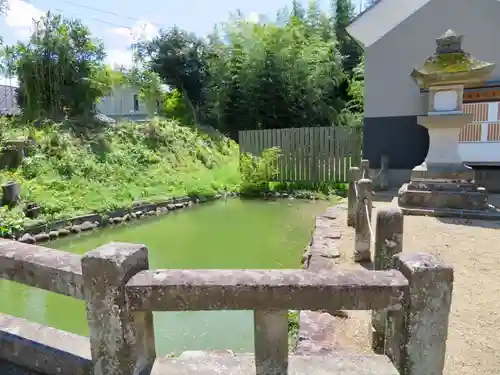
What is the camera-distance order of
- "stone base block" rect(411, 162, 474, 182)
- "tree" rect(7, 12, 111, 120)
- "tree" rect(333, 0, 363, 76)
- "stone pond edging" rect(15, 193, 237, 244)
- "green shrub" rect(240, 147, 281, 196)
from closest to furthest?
"stone base block" rect(411, 162, 474, 182), "stone pond edging" rect(15, 193, 237, 244), "green shrub" rect(240, 147, 281, 196), "tree" rect(7, 12, 111, 120), "tree" rect(333, 0, 363, 76)

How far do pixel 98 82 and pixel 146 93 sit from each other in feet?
25.3

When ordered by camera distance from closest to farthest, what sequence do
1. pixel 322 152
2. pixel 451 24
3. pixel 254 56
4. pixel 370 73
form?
1. pixel 451 24
2. pixel 370 73
3. pixel 322 152
4. pixel 254 56

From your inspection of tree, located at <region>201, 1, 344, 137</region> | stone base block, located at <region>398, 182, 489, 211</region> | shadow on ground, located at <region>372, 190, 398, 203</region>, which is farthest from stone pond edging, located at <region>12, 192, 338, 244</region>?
tree, located at <region>201, 1, 344, 137</region>

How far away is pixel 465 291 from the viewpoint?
3.29 metres

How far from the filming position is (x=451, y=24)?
861 centimetres

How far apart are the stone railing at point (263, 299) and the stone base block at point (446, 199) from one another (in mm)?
5343

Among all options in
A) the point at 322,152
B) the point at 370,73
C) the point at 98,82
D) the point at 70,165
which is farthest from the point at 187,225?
the point at 98,82

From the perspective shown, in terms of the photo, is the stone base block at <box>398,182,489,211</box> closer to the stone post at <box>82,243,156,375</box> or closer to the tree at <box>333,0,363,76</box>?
the stone post at <box>82,243,156,375</box>

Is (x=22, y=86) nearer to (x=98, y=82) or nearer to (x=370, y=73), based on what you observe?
(x=98, y=82)

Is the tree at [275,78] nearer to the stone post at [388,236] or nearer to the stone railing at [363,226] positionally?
the stone railing at [363,226]

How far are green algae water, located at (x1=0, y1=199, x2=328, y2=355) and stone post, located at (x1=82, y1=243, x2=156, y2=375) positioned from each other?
6.29 ft

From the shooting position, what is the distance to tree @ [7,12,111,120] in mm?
13023

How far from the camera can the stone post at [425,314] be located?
136cm

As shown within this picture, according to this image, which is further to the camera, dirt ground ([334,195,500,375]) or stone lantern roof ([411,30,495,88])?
stone lantern roof ([411,30,495,88])
